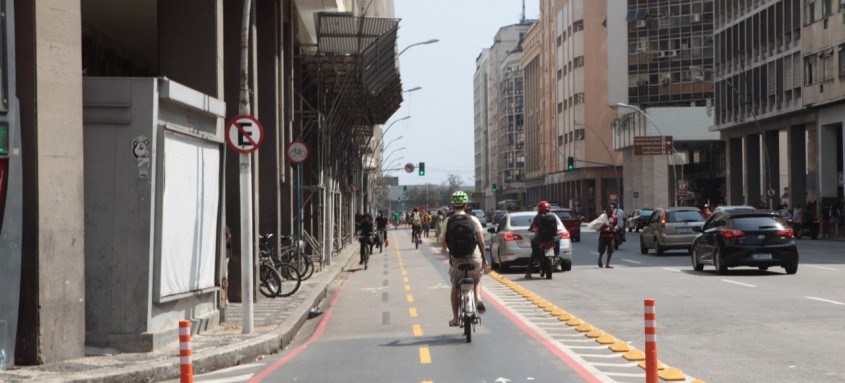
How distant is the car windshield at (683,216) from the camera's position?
→ 121 ft

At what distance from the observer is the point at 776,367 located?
10812mm

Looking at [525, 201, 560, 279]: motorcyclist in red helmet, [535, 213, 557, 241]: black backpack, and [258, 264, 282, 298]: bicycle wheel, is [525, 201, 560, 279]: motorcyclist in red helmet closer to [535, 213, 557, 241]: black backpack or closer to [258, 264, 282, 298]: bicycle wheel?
[535, 213, 557, 241]: black backpack

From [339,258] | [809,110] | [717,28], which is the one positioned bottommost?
[339,258]

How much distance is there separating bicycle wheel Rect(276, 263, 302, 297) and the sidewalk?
3147 mm

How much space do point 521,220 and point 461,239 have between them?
16.2 metres

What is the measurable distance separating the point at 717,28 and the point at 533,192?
81.5 m

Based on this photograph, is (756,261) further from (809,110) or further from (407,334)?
(809,110)

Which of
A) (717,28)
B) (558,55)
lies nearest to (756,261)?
(717,28)

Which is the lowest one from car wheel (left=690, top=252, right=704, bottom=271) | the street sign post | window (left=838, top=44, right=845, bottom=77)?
car wheel (left=690, top=252, right=704, bottom=271)

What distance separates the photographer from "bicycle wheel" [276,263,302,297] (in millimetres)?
22078

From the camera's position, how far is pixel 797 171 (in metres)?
60.6

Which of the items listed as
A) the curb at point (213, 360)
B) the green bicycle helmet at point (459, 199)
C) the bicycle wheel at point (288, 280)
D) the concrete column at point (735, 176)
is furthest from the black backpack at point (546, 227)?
the concrete column at point (735, 176)

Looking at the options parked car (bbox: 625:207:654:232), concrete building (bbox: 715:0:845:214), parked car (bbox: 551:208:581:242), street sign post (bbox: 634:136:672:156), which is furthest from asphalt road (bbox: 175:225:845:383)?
street sign post (bbox: 634:136:672:156)

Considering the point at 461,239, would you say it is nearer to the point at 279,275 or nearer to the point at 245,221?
the point at 245,221
